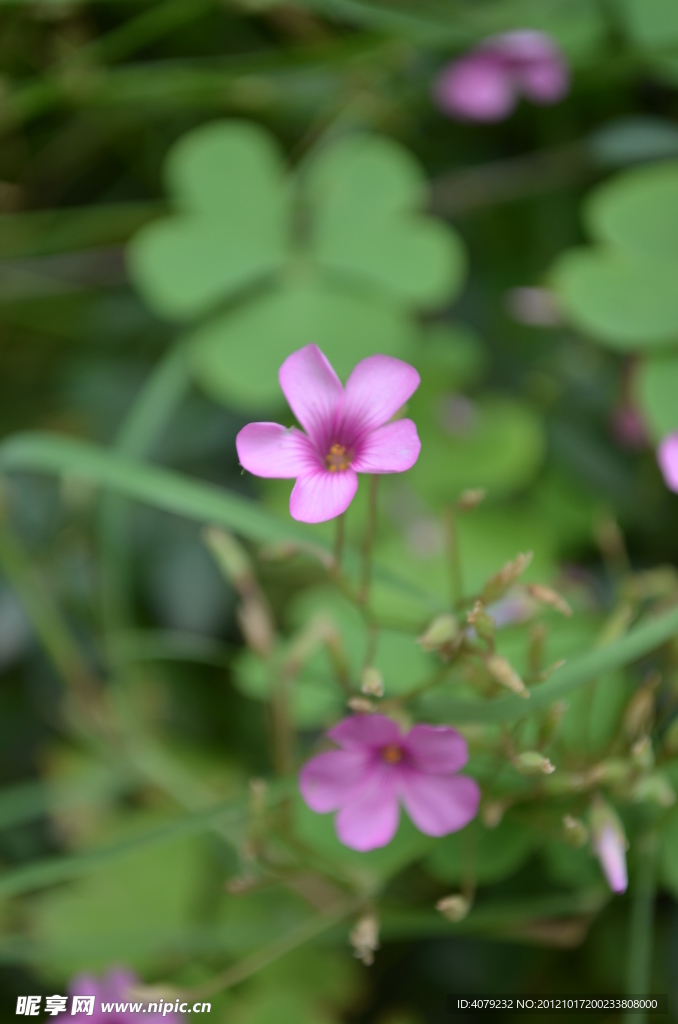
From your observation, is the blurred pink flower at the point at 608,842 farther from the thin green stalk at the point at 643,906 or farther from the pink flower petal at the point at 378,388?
the pink flower petal at the point at 378,388

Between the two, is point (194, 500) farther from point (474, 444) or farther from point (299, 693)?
point (474, 444)

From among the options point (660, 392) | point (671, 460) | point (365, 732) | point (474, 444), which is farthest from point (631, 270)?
point (365, 732)

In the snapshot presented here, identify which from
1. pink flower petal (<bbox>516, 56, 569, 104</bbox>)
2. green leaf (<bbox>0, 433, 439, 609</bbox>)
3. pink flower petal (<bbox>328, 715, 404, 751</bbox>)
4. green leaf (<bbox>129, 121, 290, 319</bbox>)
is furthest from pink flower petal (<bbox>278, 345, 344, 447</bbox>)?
pink flower petal (<bbox>516, 56, 569, 104</bbox>)

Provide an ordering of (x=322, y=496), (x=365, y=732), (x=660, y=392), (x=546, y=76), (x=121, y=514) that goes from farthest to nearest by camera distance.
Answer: (x=546, y=76) < (x=121, y=514) < (x=660, y=392) < (x=365, y=732) < (x=322, y=496)

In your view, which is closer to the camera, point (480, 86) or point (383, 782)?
point (383, 782)

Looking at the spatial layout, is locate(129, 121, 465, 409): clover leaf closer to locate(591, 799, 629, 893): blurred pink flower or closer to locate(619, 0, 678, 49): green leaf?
locate(619, 0, 678, 49): green leaf

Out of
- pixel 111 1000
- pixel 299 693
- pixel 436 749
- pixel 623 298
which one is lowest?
pixel 111 1000

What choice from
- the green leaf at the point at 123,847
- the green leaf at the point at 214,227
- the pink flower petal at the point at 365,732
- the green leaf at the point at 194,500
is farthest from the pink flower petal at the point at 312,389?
the green leaf at the point at 214,227
